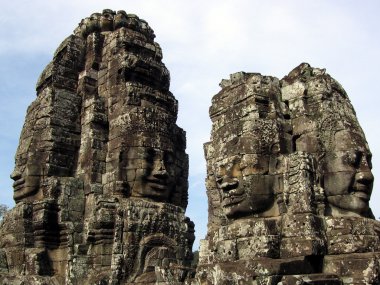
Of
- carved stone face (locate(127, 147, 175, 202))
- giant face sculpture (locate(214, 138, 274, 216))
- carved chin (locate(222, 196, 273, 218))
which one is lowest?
carved chin (locate(222, 196, 273, 218))

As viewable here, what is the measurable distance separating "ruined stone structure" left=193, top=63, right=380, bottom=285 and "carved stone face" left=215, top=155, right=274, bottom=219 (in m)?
0.01

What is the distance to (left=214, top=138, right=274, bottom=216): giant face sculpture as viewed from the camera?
709 cm

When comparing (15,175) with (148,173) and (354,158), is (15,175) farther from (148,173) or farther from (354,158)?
(354,158)

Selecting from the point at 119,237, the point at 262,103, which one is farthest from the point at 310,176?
the point at 119,237

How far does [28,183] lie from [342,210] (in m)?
8.87

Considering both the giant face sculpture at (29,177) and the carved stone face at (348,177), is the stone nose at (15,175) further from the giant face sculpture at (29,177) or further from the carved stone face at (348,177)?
the carved stone face at (348,177)

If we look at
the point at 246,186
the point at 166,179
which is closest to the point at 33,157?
the point at 166,179

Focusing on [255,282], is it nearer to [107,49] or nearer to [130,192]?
[130,192]

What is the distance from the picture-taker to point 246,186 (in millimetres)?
7125

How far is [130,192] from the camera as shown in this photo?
1238 centimetres

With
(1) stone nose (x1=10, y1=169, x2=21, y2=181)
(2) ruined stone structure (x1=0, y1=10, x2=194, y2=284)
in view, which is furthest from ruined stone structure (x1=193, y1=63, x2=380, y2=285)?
(1) stone nose (x1=10, y1=169, x2=21, y2=181)

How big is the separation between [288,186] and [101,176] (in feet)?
22.9

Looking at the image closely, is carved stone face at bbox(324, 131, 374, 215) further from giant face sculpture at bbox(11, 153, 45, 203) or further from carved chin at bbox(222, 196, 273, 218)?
giant face sculpture at bbox(11, 153, 45, 203)

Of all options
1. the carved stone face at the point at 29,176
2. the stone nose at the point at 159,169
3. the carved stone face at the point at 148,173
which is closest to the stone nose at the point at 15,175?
the carved stone face at the point at 29,176
